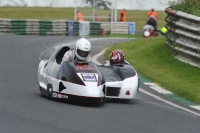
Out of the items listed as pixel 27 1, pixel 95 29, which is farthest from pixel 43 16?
pixel 95 29

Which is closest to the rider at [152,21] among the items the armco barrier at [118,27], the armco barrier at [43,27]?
the armco barrier at [118,27]

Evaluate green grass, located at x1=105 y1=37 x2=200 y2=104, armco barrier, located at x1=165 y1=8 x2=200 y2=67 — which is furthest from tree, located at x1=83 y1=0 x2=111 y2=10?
armco barrier, located at x1=165 y1=8 x2=200 y2=67

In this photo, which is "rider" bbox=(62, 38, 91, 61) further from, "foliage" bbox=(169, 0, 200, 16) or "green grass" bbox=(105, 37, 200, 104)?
"foliage" bbox=(169, 0, 200, 16)

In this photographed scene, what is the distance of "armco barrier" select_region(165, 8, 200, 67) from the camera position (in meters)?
15.2

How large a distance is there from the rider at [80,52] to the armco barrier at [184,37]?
4509 millimetres

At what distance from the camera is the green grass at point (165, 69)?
525 inches

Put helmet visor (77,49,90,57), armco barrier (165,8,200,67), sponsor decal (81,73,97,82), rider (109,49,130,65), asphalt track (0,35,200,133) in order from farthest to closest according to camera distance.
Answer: armco barrier (165,8,200,67)
rider (109,49,130,65)
helmet visor (77,49,90,57)
sponsor decal (81,73,97,82)
asphalt track (0,35,200,133)

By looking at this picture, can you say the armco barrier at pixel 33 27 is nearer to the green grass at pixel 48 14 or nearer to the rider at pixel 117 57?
the green grass at pixel 48 14

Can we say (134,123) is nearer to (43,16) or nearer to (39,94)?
(39,94)

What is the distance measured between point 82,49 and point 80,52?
0.26 ft

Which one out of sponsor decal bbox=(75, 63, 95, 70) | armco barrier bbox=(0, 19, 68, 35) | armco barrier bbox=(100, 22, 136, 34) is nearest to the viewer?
sponsor decal bbox=(75, 63, 95, 70)

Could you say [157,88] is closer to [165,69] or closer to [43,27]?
[165,69]

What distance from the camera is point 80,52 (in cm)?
1093

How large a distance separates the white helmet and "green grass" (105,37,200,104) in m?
2.55
